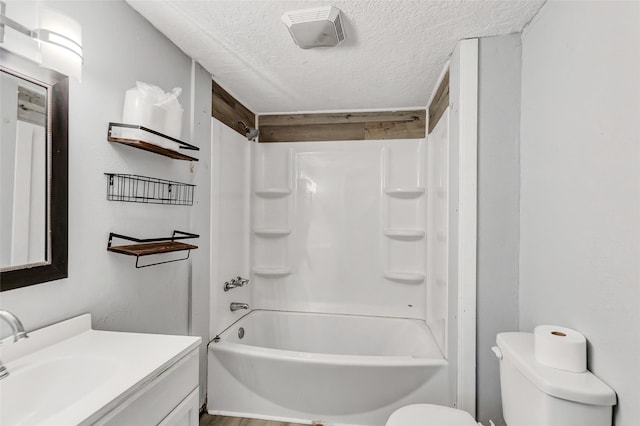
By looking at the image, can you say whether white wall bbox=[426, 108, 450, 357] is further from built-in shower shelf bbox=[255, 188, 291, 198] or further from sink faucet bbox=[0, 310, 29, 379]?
sink faucet bbox=[0, 310, 29, 379]

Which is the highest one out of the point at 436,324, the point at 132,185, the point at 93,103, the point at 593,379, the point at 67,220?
the point at 93,103

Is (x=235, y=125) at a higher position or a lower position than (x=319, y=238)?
higher

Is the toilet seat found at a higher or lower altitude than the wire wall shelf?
lower

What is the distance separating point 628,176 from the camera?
92 centimetres

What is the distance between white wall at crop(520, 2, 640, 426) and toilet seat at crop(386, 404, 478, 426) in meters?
0.52

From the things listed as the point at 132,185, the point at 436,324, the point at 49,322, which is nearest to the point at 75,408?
the point at 49,322

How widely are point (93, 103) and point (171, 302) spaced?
1.05 meters

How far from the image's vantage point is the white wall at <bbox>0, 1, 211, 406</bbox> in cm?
117

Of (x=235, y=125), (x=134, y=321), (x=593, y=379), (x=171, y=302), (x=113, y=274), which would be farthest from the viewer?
(x=235, y=125)

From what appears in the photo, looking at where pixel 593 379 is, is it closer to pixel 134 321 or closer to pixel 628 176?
pixel 628 176

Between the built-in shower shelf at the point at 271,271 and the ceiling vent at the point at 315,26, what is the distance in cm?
188

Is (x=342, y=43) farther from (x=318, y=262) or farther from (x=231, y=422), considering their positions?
(x=231, y=422)

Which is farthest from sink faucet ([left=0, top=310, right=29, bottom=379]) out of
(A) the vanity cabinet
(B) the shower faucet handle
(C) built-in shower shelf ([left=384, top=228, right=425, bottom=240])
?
(C) built-in shower shelf ([left=384, top=228, right=425, bottom=240])

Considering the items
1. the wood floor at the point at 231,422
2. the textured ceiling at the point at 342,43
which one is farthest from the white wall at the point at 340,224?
the wood floor at the point at 231,422
